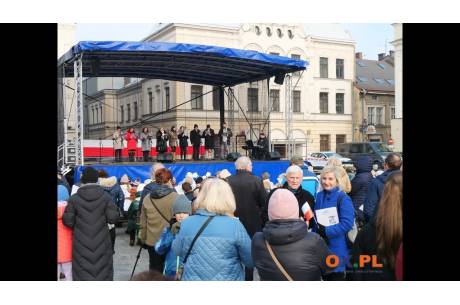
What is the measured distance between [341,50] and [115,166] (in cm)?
2201

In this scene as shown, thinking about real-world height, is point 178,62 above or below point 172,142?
above

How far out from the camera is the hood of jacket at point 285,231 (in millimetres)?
3299

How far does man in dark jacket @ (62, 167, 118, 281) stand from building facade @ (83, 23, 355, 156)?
16015 millimetres

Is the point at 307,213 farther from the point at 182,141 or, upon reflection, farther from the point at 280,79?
the point at 182,141

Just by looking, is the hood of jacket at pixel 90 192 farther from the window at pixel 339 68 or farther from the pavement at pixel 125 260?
the window at pixel 339 68

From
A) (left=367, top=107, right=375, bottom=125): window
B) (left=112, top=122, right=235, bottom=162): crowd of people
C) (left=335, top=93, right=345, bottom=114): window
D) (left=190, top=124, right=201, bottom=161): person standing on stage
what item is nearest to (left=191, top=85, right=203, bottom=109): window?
(left=112, top=122, right=235, bottom=162): crowd of people

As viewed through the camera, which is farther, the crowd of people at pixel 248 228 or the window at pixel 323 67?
the window at pixel 323 67

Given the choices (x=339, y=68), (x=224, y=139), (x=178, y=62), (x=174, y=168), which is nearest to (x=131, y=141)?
(x=224, y=139)

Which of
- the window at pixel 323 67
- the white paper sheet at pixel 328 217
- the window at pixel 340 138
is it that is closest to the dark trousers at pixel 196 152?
the white paper sheet at pixel 328 217

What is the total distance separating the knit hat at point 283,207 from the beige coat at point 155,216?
6.04ft

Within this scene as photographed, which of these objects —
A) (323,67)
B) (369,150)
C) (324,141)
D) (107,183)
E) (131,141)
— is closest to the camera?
(107,183)

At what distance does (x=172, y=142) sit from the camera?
17.6m

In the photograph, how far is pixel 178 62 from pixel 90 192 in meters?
9.81
